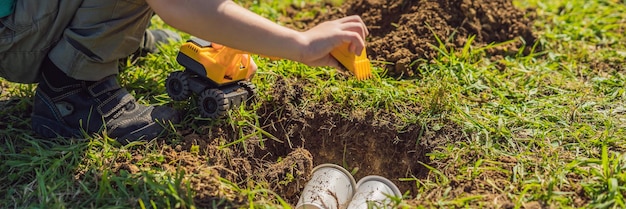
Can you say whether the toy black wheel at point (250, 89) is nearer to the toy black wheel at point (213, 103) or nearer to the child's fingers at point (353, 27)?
the toy black wheel at point (213, 103)

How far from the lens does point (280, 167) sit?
299 centimetres

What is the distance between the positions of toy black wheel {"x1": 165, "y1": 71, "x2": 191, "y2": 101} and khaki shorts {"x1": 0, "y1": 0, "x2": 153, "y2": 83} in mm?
240

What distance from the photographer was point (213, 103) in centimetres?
304

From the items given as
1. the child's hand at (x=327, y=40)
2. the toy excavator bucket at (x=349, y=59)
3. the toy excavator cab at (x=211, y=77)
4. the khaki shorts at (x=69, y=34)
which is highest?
the child's hand at (x=327, y=40)

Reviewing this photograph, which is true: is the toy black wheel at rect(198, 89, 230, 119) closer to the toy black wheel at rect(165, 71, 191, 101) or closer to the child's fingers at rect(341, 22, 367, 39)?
the toy black wheel at rect(165, 71, 191, 101)

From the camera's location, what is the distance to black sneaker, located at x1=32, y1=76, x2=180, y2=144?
300 cm

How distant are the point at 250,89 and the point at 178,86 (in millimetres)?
305

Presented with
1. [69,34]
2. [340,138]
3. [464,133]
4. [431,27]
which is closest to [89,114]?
[69,34]

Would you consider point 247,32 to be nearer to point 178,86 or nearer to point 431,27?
point 178,86

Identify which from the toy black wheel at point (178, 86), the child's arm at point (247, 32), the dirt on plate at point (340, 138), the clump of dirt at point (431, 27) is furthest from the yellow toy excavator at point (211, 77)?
the clump of dirt at point (431, 27)

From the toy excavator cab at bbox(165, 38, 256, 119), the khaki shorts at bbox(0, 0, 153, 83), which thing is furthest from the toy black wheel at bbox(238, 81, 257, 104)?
the khaki shorts at bbox(0, 0, 153, 83)

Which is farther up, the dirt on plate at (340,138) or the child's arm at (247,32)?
the child's arm at (247,32)

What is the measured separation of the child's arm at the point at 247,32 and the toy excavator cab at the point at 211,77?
0.42 meters

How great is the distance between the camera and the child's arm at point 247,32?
8.38 feet
